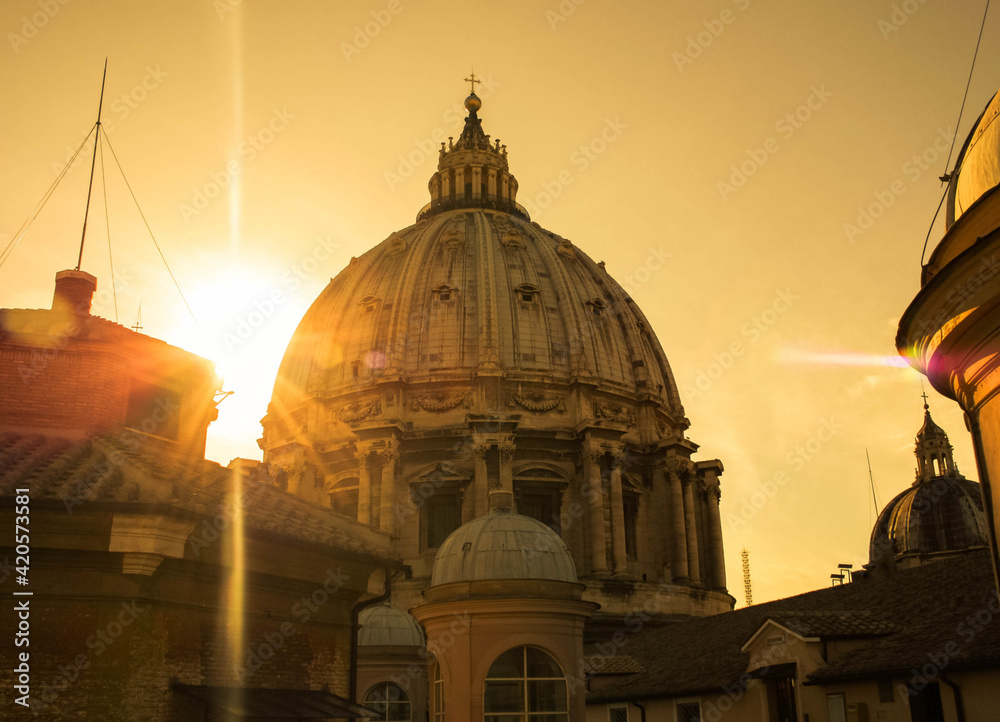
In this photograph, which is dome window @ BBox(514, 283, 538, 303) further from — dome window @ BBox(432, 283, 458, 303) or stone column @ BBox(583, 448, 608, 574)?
stone column @ BBox(583, 448, 608, 574)

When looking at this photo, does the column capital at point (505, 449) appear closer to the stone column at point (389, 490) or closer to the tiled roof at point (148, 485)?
the stone column at point (389, 490)

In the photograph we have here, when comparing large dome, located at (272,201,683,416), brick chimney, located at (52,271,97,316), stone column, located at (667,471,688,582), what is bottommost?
brick chimney, located at (52,271,97,316)

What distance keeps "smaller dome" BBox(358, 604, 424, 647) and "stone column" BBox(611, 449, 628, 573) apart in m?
15.6

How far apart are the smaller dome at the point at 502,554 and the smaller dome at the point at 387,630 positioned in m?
9.91

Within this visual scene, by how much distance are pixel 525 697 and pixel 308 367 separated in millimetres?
40712

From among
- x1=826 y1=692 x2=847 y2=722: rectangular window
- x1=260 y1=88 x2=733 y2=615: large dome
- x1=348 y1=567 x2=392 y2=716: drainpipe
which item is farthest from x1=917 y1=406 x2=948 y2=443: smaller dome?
x1=348 y1=567 x2=392 y2=716: drainpipe

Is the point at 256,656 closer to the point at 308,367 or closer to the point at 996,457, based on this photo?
the point at 996,457

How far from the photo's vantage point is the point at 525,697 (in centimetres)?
2508

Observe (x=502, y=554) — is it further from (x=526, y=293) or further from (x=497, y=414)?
(x=526, y=293)

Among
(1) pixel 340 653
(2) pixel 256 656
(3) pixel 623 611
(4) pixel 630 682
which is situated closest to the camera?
(2) pixel 256 656

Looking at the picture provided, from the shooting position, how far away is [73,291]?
16.2 metres

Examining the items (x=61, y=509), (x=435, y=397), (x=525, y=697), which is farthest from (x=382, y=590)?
(x=435, y=397)

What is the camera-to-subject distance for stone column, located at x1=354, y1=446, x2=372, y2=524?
5169cm

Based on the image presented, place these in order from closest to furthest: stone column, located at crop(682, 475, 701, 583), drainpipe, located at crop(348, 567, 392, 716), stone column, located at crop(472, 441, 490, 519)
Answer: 1. drainpipe, located at crop(348, 567, 392, 716)
2. stone column, located at crop(472, 441, 490, 519)
3. stone column, located at crop(682, 475, 701, 583)
